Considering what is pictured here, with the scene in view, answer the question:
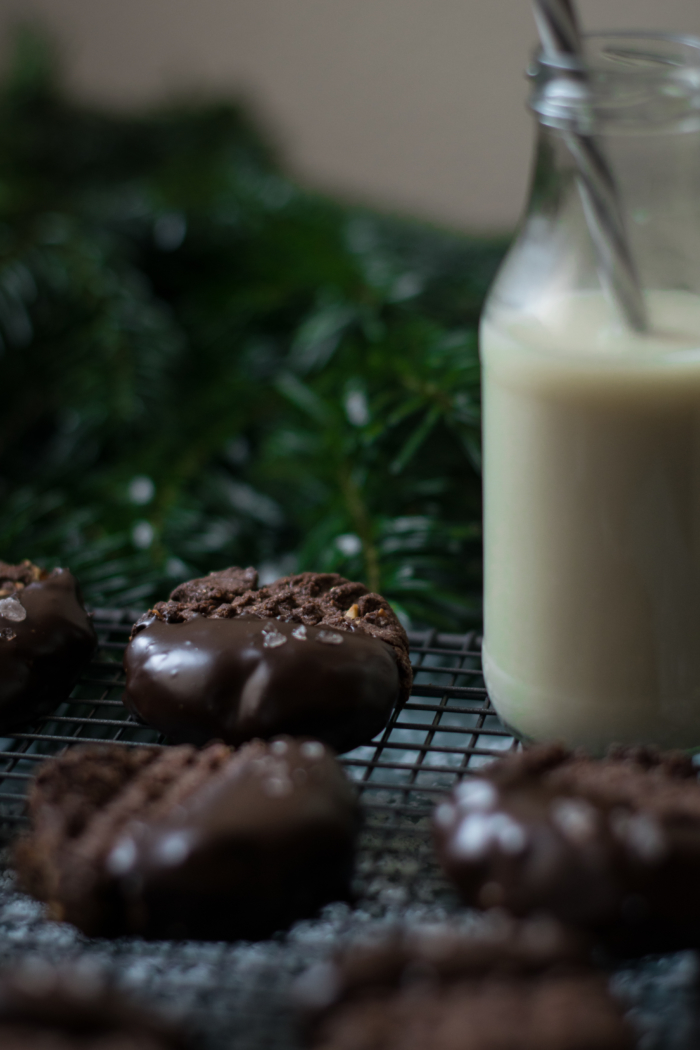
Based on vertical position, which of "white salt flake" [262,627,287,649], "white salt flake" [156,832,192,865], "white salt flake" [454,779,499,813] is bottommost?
"white salt flake" [262,627,287,649]

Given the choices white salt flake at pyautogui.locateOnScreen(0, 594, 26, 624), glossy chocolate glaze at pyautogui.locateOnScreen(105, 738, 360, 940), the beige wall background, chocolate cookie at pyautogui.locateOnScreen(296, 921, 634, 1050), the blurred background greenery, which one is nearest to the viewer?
chocolate cookie at pyautogui.locateOnScreen(296, 921, 634, 1050)

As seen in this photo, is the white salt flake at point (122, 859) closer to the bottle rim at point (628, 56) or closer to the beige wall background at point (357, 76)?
the bottle rim at point (628, 56)

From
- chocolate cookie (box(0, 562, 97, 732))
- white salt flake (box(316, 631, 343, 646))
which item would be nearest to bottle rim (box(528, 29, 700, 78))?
white salt flake (box(316, 631, 343, 646))

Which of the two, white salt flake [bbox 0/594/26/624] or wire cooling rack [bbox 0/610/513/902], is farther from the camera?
white salt flake [bbox 0/594/26/624]

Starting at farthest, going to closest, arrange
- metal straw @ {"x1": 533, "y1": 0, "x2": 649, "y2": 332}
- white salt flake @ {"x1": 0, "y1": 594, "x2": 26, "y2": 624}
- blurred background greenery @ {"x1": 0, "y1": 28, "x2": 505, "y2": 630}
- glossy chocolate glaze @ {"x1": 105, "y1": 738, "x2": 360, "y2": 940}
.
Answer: blurred background greenery @ {"x1": 0, "y1": 28, "x2": 505, "y2": 630} → white salt flake @ {"x1": 0, "y1": 594, "x2": 26, "y2": 624} → metal straw @ {"x1": 533, "y1": 0, "x2": 649, "y2": 332} → glossy chocolate glaze @ {"x1": 105, "y1": 738, "x2": 360, "y2": 940}

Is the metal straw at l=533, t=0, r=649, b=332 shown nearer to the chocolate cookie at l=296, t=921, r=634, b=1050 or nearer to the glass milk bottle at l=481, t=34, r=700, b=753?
the glass milk bottle at l=481, t=34, r=700, b=753

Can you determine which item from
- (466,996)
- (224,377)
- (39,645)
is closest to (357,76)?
(224,377)

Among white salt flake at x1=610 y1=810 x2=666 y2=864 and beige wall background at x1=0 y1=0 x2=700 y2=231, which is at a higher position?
white salt flake at x1=610 y1=810 x2=666 y2=864
